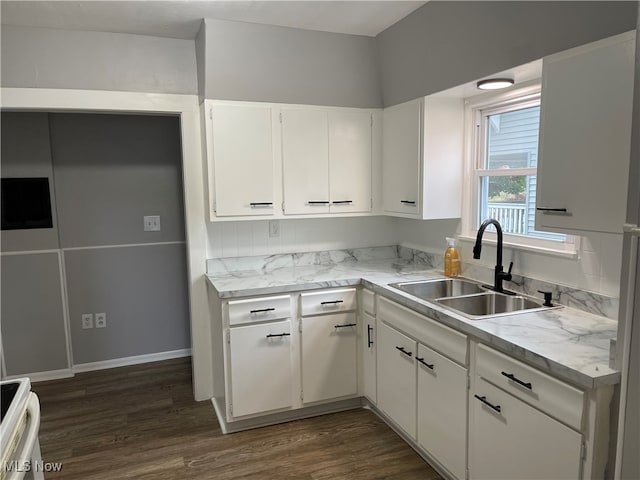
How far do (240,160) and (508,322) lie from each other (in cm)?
185

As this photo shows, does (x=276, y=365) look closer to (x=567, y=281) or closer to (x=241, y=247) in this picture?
(x=241, y=247)

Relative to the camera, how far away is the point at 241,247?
3250mm

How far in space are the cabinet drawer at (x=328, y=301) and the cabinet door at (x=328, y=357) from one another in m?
0.04

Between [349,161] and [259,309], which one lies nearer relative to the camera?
[259,309]

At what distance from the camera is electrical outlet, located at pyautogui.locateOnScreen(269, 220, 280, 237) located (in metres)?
3.31

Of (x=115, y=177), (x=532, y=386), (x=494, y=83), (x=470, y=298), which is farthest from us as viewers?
(x=115, y=177)

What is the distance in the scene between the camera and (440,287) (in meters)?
2.85

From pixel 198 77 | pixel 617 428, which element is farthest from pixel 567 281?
pixel 198 77

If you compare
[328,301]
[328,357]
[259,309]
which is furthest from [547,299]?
[259,309]

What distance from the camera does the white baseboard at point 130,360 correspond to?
12.2ft

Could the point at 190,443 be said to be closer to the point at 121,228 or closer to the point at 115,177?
the point at 121,228

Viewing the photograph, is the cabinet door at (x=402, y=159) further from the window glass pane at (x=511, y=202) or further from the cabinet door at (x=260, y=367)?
the cabinet door at (x=260, y=367)

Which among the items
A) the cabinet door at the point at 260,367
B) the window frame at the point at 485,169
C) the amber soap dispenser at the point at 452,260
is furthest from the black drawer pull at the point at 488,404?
the cabinet door at the point at 260,367

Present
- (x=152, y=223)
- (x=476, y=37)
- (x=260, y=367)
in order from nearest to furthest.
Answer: (x=476, y=37) < (x=260, y=367) < (x=152, y=223)
